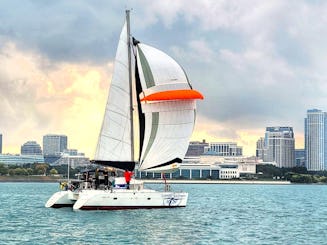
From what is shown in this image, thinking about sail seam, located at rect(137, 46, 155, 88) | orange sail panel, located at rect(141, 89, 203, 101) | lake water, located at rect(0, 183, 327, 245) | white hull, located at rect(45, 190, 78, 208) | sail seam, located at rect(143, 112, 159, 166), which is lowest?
lake water, located at rect(0, 183, 327, 245)

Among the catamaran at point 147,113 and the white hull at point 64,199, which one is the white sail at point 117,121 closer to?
the catamaran at point 147,113

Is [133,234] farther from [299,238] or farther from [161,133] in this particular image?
[161,133]

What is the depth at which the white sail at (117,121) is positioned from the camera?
57.7m

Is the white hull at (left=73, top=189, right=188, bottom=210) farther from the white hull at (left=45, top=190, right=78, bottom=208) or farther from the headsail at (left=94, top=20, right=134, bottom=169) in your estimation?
the headsail at (left=94, top=20, right=134, bottom=169)

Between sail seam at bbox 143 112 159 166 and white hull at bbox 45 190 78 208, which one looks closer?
white hull at bbox 45 190 78 208

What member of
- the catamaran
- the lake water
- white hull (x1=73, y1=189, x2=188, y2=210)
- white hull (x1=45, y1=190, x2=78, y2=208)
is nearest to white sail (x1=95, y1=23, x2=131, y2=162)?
the catamaran

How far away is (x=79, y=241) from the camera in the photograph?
124 ft

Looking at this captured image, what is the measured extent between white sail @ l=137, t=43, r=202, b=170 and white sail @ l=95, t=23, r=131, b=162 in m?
1.73

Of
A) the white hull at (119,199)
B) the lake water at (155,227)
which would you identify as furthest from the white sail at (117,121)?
the lake water at (155,227)

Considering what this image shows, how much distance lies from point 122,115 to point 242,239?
20883 mm

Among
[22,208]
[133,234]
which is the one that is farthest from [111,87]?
[133,234]

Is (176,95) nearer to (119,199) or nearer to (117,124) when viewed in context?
(117,124)

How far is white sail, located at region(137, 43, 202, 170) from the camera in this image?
58531 mm

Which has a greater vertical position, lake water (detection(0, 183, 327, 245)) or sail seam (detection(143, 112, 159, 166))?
sail seam (detection(143, 112, 159, 166))
